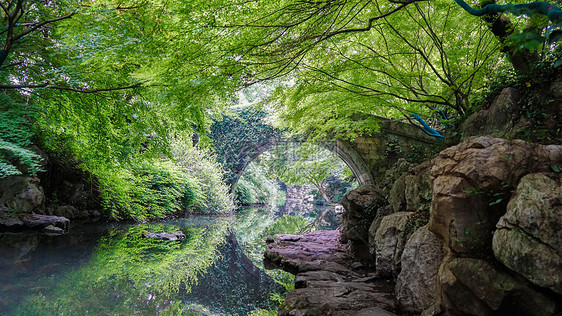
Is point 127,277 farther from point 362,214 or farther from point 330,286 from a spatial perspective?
point 362,214

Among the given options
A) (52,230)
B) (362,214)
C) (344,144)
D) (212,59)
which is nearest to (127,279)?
(212,59)

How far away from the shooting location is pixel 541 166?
1967 millimetres

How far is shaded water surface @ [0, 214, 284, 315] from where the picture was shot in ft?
8.57

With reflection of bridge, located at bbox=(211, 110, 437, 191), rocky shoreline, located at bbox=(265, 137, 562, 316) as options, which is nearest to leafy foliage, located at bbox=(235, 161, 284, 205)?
reflection of bridge, located at bbox=(211, 110, 437, 191)

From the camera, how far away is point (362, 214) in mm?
4984

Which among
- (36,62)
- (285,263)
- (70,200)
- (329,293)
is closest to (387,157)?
(285,263)

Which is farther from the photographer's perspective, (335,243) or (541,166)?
(335,243)

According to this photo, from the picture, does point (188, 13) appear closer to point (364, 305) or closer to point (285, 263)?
point (364, 305)

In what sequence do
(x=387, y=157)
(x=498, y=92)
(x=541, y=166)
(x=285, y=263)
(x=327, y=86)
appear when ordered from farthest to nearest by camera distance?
1. (x=387, y=157)
2. (x=285, y=263)
3. (x=327, y=86)
4. (x=498, y=92)
5. (x=541, y=166)

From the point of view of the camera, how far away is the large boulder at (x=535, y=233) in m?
1.59

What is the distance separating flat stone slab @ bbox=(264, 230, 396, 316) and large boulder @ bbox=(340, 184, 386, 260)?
27cm

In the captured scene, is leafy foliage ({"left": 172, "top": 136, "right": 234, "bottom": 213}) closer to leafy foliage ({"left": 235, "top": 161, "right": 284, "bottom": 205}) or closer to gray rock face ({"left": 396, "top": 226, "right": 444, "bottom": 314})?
leafy foliage ({"left": 235, "top": 161, "right": 284, "bottom": 205})

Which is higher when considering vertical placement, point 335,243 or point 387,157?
point 387,157

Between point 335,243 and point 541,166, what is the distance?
509 centimetres
